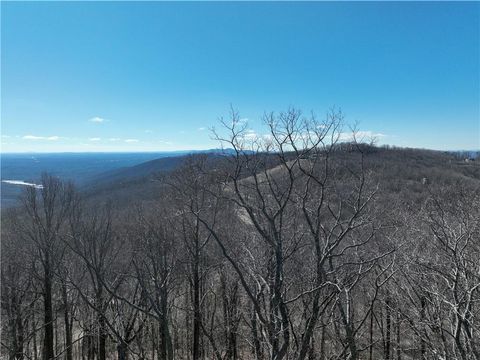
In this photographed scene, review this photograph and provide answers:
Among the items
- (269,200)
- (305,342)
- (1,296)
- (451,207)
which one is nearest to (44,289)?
(1,296)

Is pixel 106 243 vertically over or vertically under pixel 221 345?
over

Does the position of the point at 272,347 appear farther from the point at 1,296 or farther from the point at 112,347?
the point at 112,347

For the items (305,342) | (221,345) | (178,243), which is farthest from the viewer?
(221,345)

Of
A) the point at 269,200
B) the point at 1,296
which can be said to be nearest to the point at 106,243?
the point at 1,296

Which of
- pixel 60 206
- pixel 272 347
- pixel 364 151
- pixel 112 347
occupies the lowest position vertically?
pixel 112 347

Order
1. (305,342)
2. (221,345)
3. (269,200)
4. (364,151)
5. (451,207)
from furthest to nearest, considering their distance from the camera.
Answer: (221,345)
(451,207)
(269,200)
(364,151)
(305,342)

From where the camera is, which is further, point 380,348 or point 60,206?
point 380,348

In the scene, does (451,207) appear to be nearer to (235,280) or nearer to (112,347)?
(235,280)

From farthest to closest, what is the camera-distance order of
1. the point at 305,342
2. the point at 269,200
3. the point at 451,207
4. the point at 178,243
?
1. the point at 178,243
2. the point at 451,207
3. the point at 269,200
4. the point at 305,342

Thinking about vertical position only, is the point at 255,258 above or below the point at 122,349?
above
